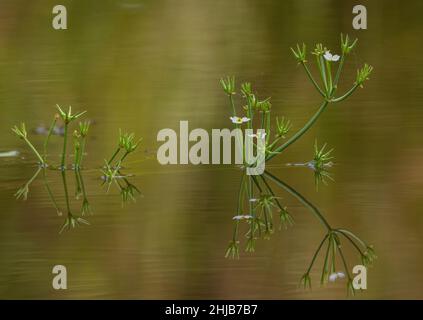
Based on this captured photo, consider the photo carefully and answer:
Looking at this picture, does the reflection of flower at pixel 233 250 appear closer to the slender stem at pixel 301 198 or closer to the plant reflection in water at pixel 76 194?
the slender stem at pixel 301 198

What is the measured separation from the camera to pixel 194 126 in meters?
2.66

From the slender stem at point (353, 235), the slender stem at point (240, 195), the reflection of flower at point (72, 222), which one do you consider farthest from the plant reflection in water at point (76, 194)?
the slender stem at point (353, 235)

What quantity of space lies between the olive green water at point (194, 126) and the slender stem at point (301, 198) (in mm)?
20

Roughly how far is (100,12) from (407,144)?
153 cm

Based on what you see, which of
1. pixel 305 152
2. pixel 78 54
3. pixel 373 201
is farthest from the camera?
pixel 78 54

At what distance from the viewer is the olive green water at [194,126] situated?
1.75 metres

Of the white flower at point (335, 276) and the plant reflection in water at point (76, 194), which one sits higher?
the plant reflection in water at point (76, 194)

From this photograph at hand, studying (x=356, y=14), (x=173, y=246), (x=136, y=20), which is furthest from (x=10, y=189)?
(x=356, y=14)

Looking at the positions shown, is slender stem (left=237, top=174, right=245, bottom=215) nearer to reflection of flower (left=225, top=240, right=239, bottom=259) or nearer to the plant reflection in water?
reflection of flower (left=225, top=240, right=239, bottom=259)

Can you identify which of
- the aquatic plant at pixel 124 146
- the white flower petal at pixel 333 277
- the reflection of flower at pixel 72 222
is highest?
the aquatic plant at pixel 124 146

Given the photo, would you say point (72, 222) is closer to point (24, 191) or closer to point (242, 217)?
point (24, 191)
